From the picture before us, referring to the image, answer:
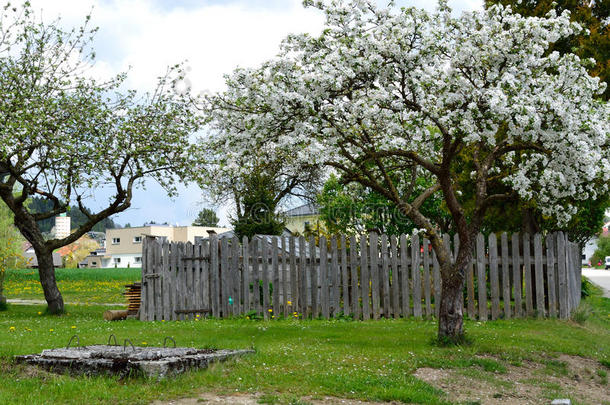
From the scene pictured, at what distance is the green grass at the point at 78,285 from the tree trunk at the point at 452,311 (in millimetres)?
16015

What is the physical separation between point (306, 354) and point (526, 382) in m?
2.98

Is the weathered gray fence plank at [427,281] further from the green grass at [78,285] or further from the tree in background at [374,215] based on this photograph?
the green grass at [78,285]

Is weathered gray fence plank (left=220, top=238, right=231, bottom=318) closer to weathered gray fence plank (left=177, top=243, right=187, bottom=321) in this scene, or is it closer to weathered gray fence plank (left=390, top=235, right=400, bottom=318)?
weathered gray fence plank (left=177, top=243, right=187, bottom=321)

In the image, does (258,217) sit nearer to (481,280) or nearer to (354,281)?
(354,281)

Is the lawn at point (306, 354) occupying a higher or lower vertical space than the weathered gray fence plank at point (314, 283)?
lower

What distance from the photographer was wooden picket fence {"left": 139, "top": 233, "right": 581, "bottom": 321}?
565 inches

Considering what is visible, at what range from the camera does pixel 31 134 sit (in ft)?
52.2

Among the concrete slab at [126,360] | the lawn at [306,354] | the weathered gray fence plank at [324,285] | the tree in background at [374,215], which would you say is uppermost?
the tree in background at [374,215]

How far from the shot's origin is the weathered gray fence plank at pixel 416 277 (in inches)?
571

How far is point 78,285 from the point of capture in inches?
1464

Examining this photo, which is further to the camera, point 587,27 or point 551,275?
point 587,27

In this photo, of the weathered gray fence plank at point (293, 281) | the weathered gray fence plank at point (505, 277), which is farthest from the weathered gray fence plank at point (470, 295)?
the weathered gray fence plank at point (293, 281)

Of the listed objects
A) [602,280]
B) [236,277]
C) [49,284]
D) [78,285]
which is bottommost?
[602,280]

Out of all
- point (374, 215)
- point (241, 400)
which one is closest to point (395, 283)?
point (374, 215)
